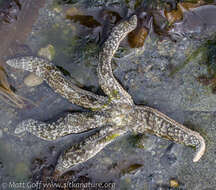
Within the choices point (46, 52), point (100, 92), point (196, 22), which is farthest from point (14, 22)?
point (196, 22)

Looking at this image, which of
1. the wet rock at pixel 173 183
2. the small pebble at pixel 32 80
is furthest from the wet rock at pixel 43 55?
the wet rock at pixel 173 183

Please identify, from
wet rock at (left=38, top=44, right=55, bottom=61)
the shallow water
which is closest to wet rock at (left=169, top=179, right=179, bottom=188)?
the shallow water

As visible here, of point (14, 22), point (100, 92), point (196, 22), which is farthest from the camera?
point (100, 92)

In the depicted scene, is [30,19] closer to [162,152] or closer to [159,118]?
[159,118]

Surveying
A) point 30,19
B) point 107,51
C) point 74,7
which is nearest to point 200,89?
point 107,51

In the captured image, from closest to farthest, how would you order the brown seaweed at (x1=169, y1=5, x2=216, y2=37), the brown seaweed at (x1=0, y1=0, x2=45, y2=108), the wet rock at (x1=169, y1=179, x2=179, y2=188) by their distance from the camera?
the brown seaweed at (x1=169, y1=5, x2=216, y2=37) → the brown seaweed at (x1=0, y1=0, x2=45, y2=108) → the wet rock at (x1=169, y1=179, x2=179, y2=188)

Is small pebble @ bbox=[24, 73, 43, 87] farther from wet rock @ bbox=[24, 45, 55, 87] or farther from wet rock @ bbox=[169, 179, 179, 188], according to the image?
wet rock @ bbox=[169, 179, 179, 188]

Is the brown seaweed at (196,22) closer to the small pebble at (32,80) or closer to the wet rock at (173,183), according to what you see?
the small pebble at (32,80)

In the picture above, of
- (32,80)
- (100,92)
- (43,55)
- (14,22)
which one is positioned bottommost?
(100,92)

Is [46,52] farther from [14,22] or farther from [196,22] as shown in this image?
[196,22]
